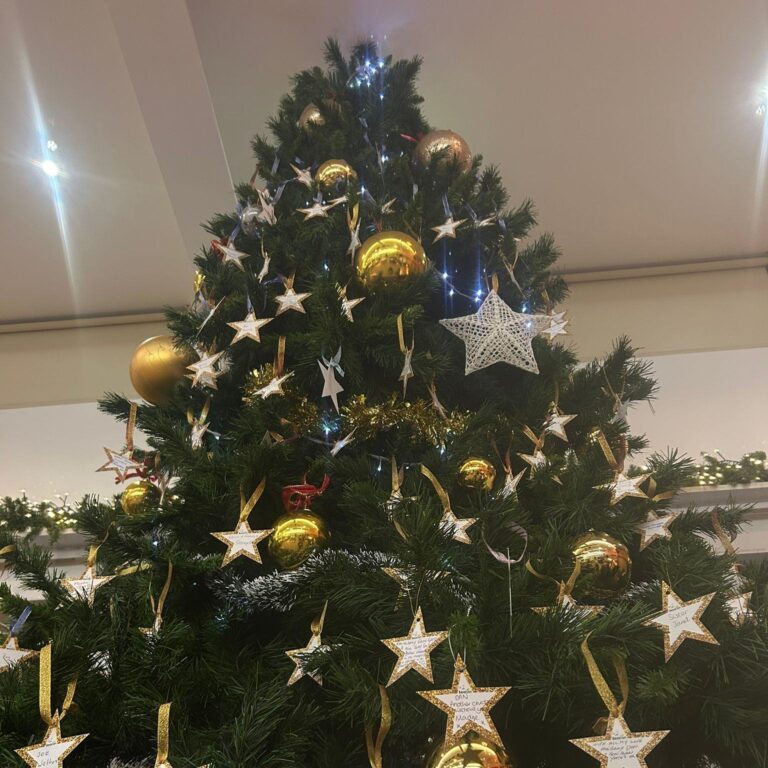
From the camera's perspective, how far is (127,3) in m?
1.73

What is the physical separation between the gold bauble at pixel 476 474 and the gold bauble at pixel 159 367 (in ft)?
2.12

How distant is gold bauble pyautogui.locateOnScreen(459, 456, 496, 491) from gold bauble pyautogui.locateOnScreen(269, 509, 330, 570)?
0.21 m

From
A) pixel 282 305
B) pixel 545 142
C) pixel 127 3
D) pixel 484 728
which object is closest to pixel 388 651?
pixel 484 728

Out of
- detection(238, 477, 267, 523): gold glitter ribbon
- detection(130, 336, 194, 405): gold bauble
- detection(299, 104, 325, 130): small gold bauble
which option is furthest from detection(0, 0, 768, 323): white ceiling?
detection(238, 477, 267, 523): gold glitter ribbon

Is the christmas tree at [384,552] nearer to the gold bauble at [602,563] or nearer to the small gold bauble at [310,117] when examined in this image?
the gold bauble at [602,563]

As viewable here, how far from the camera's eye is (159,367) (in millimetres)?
1139

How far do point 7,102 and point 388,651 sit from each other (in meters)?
2.47

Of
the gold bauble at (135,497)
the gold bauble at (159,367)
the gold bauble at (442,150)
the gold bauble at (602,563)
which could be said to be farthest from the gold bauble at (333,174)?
the gold bauble at (602,563)

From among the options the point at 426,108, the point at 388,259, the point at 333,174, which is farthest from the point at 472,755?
the point at 426,108

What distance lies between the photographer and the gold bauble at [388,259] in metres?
0.91

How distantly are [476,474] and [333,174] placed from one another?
82cm

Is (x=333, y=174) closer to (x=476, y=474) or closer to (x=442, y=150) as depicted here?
(x=442, y=150)

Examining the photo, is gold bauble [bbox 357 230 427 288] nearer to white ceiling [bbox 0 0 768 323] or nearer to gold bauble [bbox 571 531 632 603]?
gold bauble [bbox 571 531 632 603]

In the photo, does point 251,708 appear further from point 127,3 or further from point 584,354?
point 584,354
